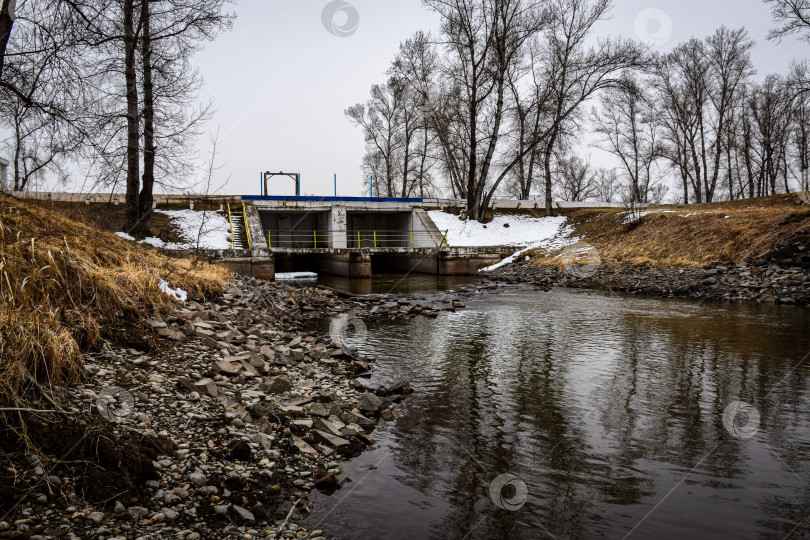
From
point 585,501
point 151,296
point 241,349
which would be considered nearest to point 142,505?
point 585,501

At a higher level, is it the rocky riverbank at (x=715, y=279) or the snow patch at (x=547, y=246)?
the snow patch at (x=547, y=246)

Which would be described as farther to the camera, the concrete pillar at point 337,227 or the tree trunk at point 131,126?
the concrete pillar at point 337,227

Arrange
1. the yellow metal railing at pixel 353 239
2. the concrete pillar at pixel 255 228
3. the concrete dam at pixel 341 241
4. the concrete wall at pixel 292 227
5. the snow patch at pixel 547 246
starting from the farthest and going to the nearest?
1. the concrete wall at pixel 292 227
2. the yellow metal railing at pixel 353 239
3. the snow patch at pixel 547 246
4. the concrete dam at pixel 341 241
5. the concrete pillar at pixel 255 228

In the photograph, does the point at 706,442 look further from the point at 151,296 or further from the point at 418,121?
the point at 418,121

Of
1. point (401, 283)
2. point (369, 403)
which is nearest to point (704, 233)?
point (401, 283)

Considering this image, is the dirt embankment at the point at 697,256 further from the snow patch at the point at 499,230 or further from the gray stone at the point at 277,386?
the gray stone at the point at 277,386

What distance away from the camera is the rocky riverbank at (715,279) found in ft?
50.3

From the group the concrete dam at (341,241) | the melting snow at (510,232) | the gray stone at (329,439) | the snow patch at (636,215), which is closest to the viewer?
the gray stone at (329,439)

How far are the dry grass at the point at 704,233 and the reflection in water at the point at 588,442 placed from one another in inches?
392

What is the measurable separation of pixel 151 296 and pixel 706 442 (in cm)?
707

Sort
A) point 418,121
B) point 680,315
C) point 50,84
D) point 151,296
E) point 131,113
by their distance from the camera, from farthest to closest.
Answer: point 418,121 → point 131,113 → point 680,315 → point 50,84 → point 151,296

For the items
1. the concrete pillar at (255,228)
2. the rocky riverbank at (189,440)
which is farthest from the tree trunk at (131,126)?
the rocky riverbank at (189,440)

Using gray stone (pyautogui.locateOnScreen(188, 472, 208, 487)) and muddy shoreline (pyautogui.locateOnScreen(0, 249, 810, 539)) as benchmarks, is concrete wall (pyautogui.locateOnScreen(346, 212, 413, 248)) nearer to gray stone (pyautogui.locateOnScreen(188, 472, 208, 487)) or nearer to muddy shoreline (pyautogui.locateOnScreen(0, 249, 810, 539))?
muddy shoreline (pyautogui.locateOnScreen(0, 249, 810, 539))

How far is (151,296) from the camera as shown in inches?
282
